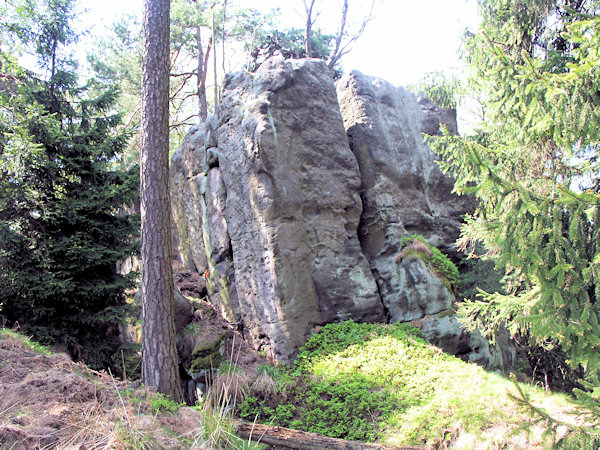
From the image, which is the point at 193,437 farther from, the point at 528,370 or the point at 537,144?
the point at 528,370

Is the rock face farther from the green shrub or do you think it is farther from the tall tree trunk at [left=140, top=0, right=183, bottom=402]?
the tall tree trunk at [left=140, top=0, right=183, bottom=402]

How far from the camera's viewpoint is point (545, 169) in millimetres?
5840

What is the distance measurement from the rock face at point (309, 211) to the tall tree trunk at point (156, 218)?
81.7 inches

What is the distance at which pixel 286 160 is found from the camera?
8250 mm

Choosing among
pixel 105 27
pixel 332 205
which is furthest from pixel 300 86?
pixel 105 27

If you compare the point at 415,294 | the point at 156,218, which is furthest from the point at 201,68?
the point at 415,294

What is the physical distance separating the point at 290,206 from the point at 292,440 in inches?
178

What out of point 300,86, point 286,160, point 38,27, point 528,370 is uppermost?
point 38,27

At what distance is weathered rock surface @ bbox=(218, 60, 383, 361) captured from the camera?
7816 millimetres

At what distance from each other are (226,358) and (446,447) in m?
4.02

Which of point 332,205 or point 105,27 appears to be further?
point 105,27

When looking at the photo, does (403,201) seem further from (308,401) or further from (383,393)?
(308,401)

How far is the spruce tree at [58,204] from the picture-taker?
24.2 ft

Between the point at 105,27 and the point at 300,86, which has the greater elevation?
the point at 105,27
